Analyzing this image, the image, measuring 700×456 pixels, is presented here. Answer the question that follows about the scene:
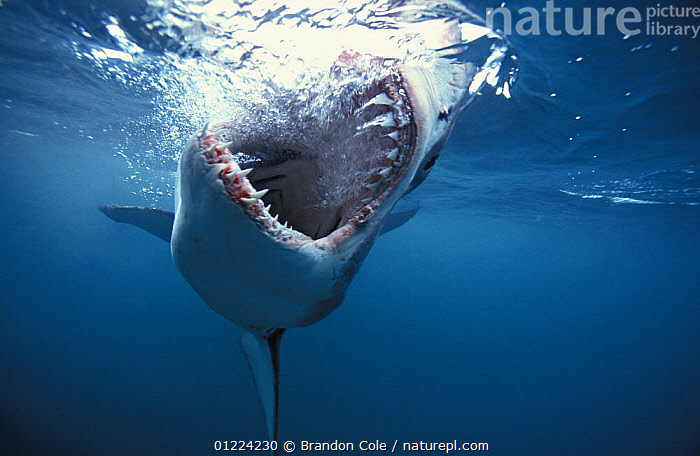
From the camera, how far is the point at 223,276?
60.6 inches

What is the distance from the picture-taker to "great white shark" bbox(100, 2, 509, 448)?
125 cm

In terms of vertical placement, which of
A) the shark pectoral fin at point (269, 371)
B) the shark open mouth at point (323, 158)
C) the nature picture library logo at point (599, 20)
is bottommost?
the shark pectoral fin at point (269, 371)

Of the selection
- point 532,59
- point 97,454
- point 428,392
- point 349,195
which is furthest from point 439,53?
point 428,392

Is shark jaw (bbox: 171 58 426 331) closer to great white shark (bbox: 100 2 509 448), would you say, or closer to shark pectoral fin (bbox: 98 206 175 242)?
great white shark (bbox: 100 2 509 448)

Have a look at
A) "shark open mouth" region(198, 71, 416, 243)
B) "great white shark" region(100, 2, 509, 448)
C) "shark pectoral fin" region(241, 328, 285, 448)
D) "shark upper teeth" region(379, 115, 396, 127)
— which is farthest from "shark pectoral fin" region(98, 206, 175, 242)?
"shark upper teeth" region(379, 115, 396, 127)

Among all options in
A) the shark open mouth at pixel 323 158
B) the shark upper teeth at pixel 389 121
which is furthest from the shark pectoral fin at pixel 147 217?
the shark upper teeth at pixel 389 121

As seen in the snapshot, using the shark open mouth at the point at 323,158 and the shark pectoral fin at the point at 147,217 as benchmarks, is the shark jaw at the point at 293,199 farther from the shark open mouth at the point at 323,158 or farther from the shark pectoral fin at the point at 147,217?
the shark pectoral fin at the point at 147,217

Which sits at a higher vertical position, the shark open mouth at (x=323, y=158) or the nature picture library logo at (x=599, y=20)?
the nature picture library logo at (x=599, y=20)

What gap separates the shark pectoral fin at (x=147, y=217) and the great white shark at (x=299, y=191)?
4 cm

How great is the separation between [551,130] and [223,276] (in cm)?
960

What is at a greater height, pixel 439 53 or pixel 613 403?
pixel 439 53

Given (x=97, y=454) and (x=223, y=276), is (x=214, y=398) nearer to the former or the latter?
(x=97, y=454)

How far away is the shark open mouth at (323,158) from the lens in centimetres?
128

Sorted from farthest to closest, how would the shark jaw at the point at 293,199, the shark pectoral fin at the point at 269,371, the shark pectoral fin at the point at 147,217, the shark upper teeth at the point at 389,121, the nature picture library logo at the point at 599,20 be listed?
the nature picture library logo at the point at 599,20
the shark pectoral fin at the point at 147,217
the shark pectoral fin at the point at 269,371
the shark upper teeth at the point at 389,121
the shark jaw at the point at 293,199
